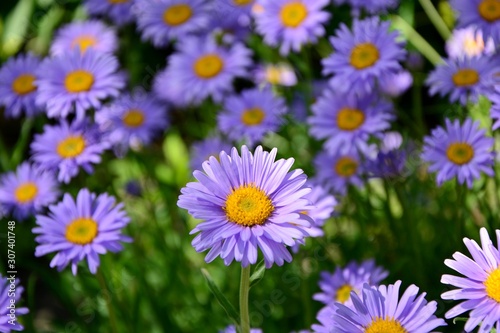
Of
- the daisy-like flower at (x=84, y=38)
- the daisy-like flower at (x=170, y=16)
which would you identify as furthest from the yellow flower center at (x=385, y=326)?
the daisy-like flower at (x=84, y=38)

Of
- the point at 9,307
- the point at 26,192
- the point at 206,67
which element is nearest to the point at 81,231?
the point at 9,307

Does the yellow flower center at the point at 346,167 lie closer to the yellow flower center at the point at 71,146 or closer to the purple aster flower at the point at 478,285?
the yellow flower center at the point at 71,146

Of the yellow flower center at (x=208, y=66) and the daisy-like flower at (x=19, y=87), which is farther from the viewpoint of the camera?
the yellow flower center at (x=208, y=66)

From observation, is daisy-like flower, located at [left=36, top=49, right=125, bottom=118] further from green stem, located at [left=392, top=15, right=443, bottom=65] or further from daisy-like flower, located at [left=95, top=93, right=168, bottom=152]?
green stem, located at [left=392, top=15, right=443, bottom=65]

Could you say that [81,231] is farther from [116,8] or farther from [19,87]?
[116,8]

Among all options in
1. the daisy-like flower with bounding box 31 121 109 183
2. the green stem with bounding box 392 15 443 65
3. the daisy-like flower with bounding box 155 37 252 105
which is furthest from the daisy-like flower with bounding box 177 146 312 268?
the green stem with bounding box 392 15 443 65

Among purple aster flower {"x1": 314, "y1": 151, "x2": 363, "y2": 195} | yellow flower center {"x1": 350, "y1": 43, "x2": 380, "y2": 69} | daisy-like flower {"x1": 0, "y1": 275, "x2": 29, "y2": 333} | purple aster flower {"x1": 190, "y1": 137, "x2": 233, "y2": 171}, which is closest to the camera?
daisy-like flower {"x1": 0, "y1": 275, "x2": 29, "y2": 333}
